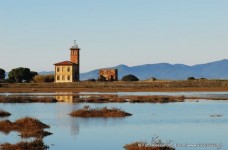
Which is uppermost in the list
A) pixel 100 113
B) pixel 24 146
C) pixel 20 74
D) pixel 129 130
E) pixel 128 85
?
pixel 20 74

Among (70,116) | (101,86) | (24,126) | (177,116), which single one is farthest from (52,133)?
(101,86)

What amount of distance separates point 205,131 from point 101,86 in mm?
99664

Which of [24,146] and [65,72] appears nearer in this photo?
[24,146]

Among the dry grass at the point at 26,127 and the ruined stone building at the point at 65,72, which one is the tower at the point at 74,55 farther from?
the dry grass at the point at 26,127

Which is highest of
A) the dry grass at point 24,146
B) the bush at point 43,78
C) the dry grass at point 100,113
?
the bush at point 43,78

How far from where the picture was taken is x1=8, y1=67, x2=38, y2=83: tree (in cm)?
16112

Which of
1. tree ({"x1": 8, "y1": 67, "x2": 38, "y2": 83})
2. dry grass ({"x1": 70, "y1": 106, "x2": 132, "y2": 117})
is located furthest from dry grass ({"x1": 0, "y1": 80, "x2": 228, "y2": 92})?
dry grass ({"x1": 70, "y1": 106, "x2": 132, "y2": 117})

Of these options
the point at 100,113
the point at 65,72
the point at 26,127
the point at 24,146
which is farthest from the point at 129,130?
the point at 65,72

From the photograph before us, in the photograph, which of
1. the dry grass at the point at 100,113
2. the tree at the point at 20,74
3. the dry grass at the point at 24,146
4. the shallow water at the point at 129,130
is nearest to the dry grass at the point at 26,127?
the shallow water at the point at 129,130

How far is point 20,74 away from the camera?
529ft

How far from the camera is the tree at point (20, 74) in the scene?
161125 mm

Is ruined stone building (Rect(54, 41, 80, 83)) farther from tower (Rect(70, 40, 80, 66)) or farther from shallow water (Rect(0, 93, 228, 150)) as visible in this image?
shallow water (Rect(0, 93, 228, 150))

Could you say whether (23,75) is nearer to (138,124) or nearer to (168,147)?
(138,124)

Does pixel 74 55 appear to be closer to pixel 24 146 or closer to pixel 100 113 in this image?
pixel 100 113
